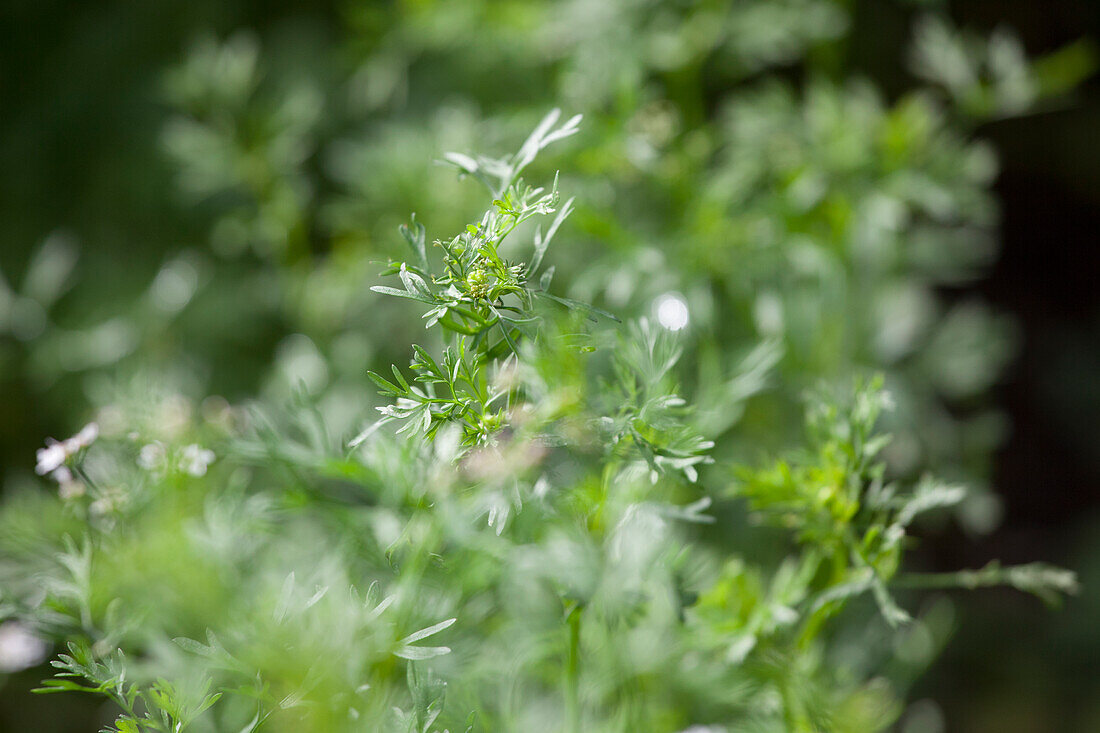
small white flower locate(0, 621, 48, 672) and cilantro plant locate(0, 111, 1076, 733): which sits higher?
cilantro plant locate(0, 111, 1076, 733)

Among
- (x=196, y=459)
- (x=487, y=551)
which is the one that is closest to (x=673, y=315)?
(x=487, y=551)

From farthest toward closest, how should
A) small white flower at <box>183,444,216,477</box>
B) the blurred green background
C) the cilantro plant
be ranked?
the blurred green background
small white flower at <box>183,444,216,477</box>
the cilantro plant

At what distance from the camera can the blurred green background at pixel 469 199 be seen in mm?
731

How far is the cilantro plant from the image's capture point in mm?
413

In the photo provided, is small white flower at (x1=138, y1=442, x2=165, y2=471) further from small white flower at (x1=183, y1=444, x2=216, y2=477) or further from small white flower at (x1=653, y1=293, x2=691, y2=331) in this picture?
small white flower at (x1=653, y1=293, x2=691, y2=331)

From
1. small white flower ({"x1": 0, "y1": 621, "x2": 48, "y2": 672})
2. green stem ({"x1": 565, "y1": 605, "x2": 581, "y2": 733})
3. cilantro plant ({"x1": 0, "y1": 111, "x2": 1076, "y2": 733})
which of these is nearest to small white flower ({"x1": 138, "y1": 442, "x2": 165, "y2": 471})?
cilantro plant ({"x1": 0, "y1": 111, "x2": 1076, "y2": 733})

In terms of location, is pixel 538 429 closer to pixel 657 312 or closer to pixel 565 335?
pixel 565 335

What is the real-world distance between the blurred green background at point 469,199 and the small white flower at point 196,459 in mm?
185

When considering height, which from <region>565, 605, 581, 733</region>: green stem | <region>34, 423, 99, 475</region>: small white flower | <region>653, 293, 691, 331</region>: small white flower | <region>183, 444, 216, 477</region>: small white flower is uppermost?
<region>653, 293, 691, 331</region>: small white flower

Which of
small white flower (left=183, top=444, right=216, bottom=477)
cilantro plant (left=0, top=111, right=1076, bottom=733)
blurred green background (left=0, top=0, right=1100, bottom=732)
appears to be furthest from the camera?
blurred green background (left=0, top=0, right=1100, bottom=732)

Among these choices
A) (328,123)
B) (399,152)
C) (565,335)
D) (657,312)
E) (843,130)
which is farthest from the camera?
(328,123)

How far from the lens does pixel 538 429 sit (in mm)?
431

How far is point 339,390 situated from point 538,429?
39 centimetres

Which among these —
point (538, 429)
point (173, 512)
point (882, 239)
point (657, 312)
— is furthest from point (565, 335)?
point (882, 239)
